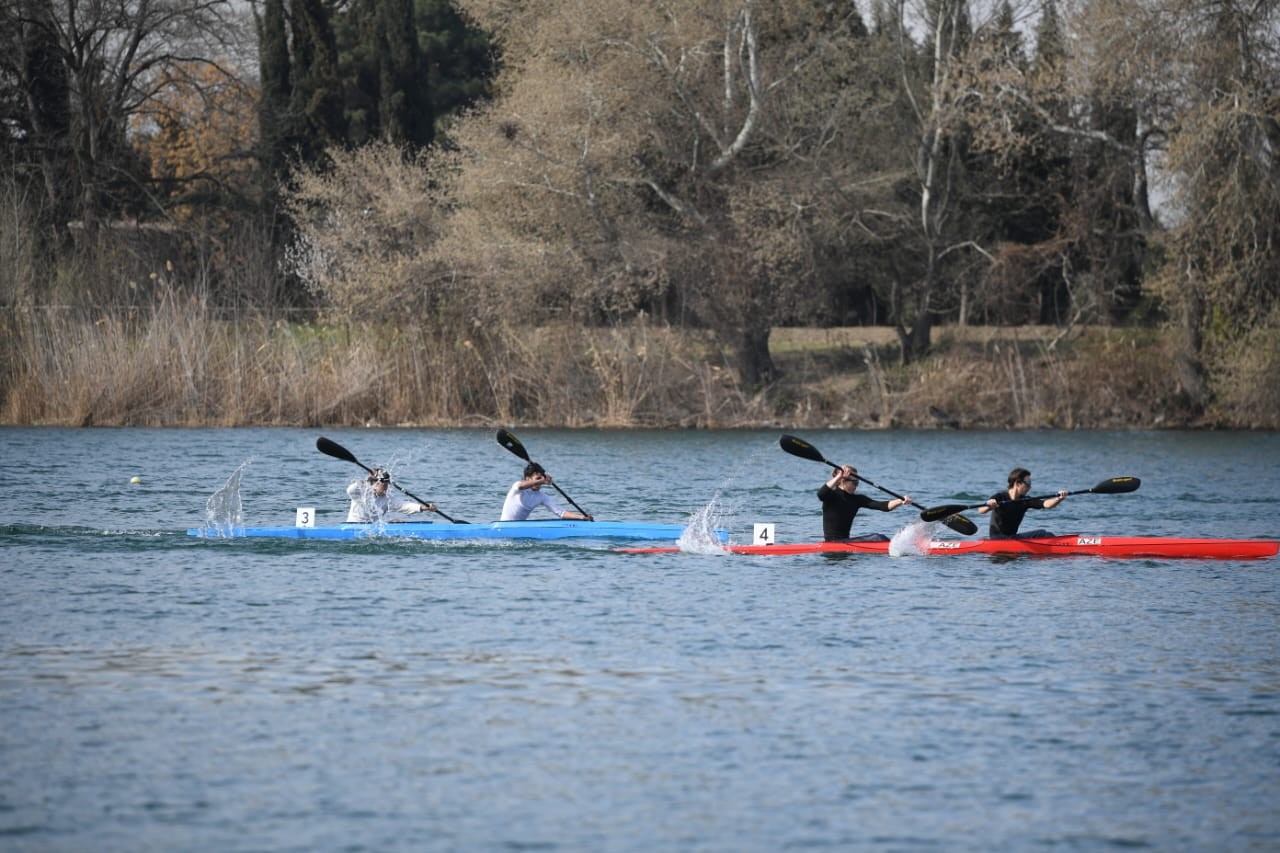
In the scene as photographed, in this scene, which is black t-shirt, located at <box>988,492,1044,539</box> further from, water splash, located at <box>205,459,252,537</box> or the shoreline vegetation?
the shoreline vegetation

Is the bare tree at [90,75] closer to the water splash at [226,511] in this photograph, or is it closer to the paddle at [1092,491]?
the water splash at [226,511]

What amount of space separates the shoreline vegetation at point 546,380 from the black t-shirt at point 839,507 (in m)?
22.2

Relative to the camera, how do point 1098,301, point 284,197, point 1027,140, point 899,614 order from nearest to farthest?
point 899,614 < point 1027,140 < point 1098,301 < point 284,197

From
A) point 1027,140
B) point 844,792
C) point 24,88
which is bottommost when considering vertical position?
point 844,792

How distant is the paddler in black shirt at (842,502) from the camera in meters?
19.3

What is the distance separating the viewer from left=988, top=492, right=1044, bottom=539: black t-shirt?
19391 millimetres

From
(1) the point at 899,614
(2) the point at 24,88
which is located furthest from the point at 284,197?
(1) the point at 899,614

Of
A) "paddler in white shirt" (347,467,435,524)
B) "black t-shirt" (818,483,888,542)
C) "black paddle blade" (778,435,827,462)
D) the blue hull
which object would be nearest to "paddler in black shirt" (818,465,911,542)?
"black t-shirt" (818,483,888,542)

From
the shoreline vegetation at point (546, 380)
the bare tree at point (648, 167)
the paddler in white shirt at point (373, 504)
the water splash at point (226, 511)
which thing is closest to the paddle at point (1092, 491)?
the paddler in white shirt at point (373, 504)

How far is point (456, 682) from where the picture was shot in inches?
530

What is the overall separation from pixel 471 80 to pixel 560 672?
48939 mm

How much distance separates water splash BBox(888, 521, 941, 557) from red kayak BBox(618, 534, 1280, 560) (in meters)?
0.06

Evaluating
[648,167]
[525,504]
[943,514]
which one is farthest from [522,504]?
[648,167]

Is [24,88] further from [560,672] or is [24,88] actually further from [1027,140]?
[560,672]
